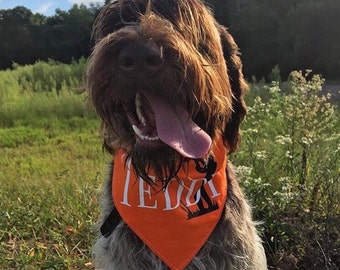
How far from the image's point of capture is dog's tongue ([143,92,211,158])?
8.94 ft

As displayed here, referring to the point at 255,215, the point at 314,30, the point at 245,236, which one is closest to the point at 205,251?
the point at 245,236

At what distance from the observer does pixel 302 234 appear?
13.6 ft

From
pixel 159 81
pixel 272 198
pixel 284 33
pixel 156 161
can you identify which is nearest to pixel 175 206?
pixel 156 161

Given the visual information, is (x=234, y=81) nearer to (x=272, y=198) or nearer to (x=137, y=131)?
(x=137, y=131)

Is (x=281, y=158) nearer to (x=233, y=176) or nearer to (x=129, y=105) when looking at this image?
(x=233, y=176)

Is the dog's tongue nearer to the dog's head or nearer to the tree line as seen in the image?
the dog's head

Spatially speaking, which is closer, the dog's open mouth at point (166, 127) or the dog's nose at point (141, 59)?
the dog's nose at point (141, 59)

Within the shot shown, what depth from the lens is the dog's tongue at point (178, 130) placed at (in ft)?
8.94

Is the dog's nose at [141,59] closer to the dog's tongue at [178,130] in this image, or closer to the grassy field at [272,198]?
the dog's tongue at [178,130]

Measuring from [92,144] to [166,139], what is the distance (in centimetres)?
806

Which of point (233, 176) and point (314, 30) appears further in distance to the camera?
point (314, 30)

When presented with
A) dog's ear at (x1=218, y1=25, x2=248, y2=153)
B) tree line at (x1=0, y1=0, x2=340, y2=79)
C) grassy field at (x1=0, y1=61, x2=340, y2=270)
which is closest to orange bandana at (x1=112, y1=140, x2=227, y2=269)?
dog's ear at (x1=218, y1=25, x2=248, y2=153)

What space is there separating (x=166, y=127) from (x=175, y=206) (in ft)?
2.89

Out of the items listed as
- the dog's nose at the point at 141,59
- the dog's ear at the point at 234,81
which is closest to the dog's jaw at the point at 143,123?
the dog's nose at the point at 141,59
